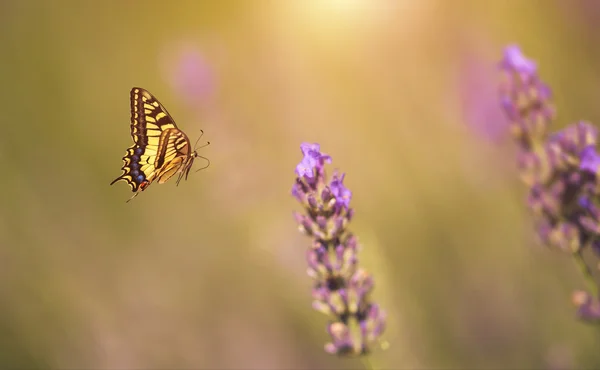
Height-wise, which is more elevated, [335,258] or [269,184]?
[269,184]

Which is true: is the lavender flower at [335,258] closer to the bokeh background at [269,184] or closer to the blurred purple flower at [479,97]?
the bokeh background at [269,184]

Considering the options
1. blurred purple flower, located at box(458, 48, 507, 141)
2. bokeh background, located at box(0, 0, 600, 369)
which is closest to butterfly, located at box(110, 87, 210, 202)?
bokeh background, located at box(0, 0, 600, 369)

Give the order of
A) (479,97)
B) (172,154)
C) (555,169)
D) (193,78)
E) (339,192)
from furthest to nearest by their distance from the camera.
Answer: (193,78)
(479,97)
(172,154)
(555,169)
(339,192)

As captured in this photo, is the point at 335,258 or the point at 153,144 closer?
the point at 335,258

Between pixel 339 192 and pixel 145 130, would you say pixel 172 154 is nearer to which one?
Answer: pixel 145 130

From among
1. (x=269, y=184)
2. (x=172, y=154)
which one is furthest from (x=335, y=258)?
(x=269, y=184)

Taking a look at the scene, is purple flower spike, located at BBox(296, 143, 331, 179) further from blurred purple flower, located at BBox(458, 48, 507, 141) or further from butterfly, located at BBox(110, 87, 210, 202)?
blurred purple flower, located at BBox(458, 48, 507, 141)
